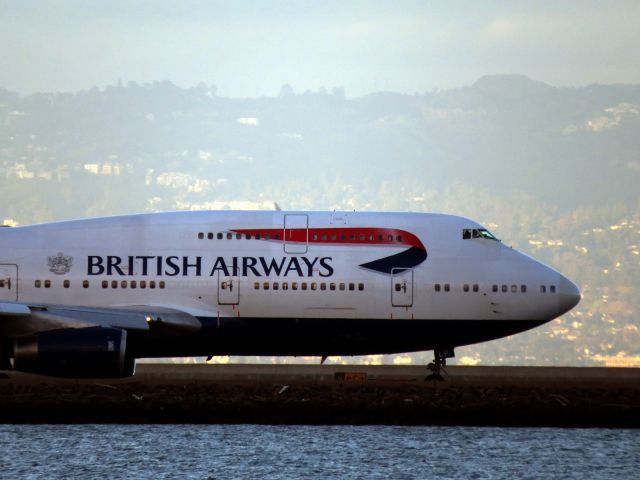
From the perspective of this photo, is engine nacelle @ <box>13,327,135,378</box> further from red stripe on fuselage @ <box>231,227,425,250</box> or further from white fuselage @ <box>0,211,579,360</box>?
red stripe on fuselage @ <box>231,227,425,250</box>

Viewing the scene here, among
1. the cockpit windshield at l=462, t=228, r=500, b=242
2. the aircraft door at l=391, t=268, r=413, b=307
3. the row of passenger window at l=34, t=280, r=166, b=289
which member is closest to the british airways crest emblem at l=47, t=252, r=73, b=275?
the row of passenger window at l=34, t=280, r=166, b=289

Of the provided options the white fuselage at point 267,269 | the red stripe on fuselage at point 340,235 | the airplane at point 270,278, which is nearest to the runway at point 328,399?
the airplane at point 270,278

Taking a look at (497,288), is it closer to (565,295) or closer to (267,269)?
(565,295)

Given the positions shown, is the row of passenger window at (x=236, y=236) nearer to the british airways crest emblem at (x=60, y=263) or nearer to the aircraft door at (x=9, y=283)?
the british airways crest emblem at (x=60, y=263)

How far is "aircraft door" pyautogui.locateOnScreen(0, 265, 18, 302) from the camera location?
4550 centimetres

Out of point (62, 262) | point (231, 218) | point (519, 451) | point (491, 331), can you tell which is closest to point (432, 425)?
point (519, 451)

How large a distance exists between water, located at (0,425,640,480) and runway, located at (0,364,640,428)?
83 centimetres

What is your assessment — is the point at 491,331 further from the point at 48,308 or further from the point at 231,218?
the point at 48,308

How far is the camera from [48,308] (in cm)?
4078

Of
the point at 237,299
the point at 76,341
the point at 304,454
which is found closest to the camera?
the point at 304,454

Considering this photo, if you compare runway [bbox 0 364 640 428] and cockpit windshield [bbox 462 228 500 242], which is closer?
runway [bbox 0 364 640 428]

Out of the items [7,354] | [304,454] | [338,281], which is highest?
[338,281]

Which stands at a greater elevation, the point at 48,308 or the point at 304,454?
the point at 48,308

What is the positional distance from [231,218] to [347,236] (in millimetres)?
3825
